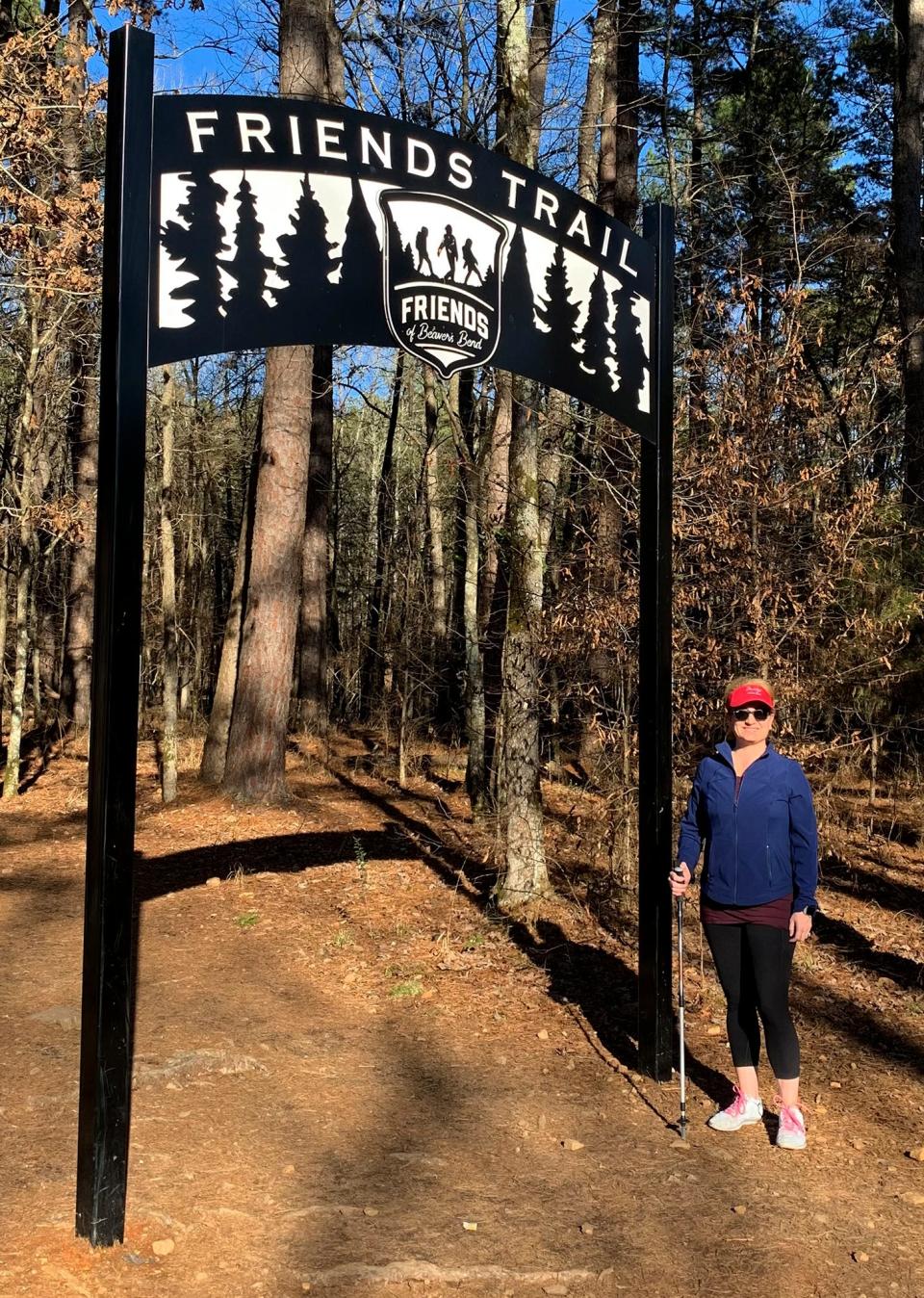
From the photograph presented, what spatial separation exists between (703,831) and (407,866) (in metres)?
5.49

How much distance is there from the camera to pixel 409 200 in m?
4.90

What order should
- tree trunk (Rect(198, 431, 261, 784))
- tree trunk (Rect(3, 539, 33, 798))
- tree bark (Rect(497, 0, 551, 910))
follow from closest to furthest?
tree bark (Rect(497, 0, 551, 910))
tree trunk (Rect(3, 539, 33, 798))
tree trunk (Rect(198, 431, 261, 784))

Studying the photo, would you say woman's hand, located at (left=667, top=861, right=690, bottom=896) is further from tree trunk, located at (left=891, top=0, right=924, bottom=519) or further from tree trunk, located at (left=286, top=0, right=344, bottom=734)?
tree trunk, located at (left=286, top=0, right=344, bottom=734)

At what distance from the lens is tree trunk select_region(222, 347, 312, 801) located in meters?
12.5

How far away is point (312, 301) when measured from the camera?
15.0ft

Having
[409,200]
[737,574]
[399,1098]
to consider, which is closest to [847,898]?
[737,574]

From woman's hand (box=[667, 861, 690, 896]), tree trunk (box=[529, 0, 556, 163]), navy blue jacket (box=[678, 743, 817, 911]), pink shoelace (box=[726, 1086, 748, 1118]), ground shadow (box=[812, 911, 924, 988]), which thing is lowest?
ground shadow (box=[812, 911, 924, 988])

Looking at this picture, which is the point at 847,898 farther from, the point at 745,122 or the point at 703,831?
the point at 745,122

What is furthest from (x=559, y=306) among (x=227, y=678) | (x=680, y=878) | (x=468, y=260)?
(x=227, y=678)

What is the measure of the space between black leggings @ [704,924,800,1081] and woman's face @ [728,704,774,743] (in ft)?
2.59

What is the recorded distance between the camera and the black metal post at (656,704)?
5.63 meters

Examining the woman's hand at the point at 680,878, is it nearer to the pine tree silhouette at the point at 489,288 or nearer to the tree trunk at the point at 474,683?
the pine tree silhouette at the point at 489,288

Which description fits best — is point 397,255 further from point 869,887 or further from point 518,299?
point 869,887

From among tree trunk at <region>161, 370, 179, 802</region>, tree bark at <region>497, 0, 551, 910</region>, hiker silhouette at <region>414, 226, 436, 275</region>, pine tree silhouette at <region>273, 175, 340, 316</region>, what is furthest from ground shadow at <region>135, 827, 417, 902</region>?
pine tree silhouette at <region>273, 175, 340, 316</region>
